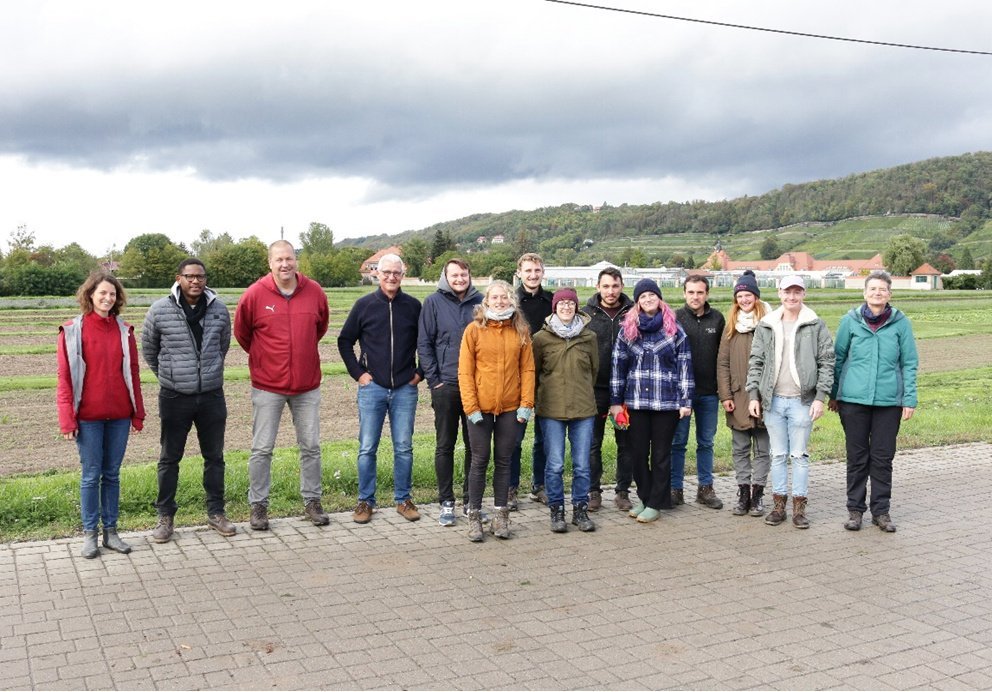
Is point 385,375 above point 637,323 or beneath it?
beneath

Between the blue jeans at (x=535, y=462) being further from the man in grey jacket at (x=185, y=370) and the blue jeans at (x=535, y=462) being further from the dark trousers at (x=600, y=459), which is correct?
the man in grey jacket at (x=185, y=370)

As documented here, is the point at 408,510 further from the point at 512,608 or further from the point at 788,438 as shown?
the point at 788,438

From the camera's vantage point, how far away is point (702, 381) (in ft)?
26.4

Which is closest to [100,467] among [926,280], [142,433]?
[142,433]

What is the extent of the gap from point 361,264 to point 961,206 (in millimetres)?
136149

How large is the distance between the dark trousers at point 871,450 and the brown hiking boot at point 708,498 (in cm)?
111

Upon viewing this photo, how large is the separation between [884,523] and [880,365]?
4.24 ft

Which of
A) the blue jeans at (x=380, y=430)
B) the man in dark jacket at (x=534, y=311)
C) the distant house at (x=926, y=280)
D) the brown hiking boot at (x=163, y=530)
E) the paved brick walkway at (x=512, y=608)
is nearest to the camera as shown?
the paved brick walkway at (x=512, y=608)

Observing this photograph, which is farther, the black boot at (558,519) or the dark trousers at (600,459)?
the dark trousers at (600,459)

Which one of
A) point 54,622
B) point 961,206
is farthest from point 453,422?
point 961,206

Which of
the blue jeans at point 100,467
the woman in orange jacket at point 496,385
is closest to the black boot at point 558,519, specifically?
the woman in orange jacket at point 496,385

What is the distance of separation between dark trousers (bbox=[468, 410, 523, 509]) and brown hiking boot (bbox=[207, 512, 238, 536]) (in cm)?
183

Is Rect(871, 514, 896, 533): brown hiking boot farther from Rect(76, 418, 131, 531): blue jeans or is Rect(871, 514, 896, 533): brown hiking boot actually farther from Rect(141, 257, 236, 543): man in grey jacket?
Rect(76, 418, 131, 531): blue jeans

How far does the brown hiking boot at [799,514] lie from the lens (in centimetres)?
735
